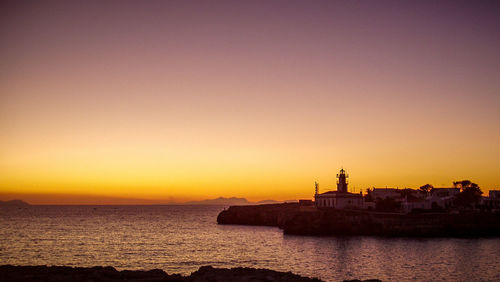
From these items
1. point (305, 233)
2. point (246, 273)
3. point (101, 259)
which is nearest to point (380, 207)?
point (305, 233)

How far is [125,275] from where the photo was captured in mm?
28750

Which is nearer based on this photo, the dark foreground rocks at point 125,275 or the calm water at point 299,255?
the dark foreground rocks at point 125,275

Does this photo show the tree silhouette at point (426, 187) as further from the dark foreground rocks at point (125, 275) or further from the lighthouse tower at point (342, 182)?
the dark foreground rocks at point (125, 275)

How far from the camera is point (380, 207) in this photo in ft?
341

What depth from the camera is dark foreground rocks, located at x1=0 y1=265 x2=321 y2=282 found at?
89.3ft

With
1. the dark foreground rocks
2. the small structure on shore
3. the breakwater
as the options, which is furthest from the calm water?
the small structure on shore

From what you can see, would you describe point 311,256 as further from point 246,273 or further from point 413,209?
point 413,209

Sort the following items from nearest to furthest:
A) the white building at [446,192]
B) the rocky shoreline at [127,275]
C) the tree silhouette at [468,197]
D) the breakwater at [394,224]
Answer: the rocky shoreline at [127,275] → the breakwater at [394,224] → the tree silhouette at [468,197] → the white building at [446,192]

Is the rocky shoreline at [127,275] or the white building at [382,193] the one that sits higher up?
the white building at [382,193]

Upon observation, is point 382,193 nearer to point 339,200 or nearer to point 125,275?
point 339,200

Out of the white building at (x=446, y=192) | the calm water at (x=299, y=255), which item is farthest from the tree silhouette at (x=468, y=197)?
the calm water at (x=299, y=255)

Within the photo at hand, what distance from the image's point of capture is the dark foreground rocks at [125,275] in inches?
1072

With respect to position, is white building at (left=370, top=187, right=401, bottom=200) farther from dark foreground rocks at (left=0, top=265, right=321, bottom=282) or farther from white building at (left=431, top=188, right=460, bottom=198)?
dark foreground rocks at (left=0, top=265, right=321, bottom=282)

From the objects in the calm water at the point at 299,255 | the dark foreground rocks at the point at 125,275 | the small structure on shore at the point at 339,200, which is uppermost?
the small structure on shore at the point at 339,200
